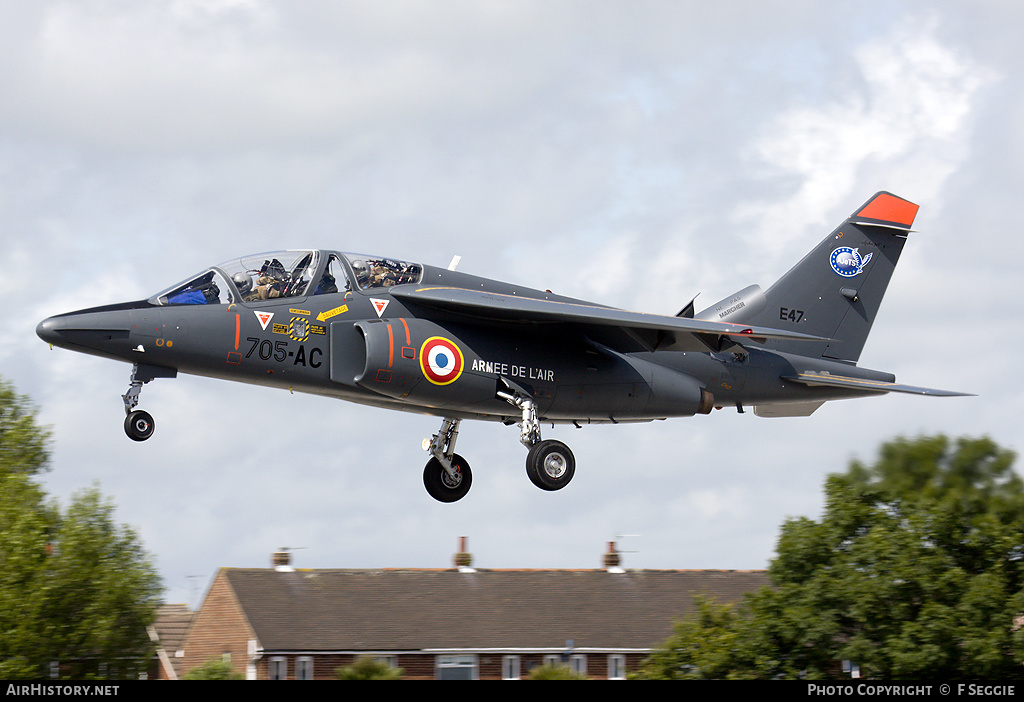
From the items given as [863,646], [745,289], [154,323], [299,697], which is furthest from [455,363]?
[863,646]

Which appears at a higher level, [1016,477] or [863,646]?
[1016,477]

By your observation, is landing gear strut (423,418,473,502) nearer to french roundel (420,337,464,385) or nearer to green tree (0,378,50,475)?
french roundel (420,337,464,385)

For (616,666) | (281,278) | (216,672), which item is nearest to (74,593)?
(216,672)

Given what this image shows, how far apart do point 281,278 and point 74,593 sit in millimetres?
17999

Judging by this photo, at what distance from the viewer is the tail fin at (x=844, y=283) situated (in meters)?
23.7

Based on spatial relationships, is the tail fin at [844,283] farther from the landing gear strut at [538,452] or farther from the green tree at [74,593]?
the green tree at [74,593]

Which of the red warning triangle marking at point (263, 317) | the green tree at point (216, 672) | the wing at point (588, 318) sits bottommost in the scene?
the green tree at point (216, 672)

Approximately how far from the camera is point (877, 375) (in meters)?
22.8

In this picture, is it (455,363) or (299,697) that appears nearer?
(299,697)

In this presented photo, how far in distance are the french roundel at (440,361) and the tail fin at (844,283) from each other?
646 cm

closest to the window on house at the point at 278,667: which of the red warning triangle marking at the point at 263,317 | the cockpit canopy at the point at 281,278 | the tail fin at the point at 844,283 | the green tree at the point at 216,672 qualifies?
the green tree at the point at 216,672

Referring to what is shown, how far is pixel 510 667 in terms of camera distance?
122 ft

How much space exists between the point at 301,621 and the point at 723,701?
1087 inches

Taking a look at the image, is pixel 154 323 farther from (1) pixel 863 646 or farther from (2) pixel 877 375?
(1) pixel 863 646
